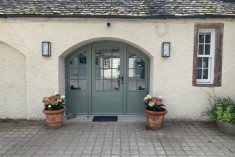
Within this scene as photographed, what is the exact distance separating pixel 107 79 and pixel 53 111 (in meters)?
2.05

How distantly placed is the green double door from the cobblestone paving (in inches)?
29.9

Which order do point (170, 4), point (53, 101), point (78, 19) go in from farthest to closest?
point (170, 4) → point (78, 19) → point (53, 101)

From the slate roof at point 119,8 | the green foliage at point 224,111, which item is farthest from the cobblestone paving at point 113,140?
the slate roof at point 119,8

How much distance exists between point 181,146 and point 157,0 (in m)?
4.71

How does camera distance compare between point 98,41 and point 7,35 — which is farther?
point 98,41

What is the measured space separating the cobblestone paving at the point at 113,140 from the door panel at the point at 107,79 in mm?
788

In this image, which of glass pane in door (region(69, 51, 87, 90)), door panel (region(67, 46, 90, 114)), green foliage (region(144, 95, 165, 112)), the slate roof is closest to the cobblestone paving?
green foliage (region(144, 95, 165, 112))

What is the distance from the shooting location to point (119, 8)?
214 inches

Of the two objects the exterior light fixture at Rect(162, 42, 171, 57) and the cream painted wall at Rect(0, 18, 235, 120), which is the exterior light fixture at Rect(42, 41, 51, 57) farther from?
the exterior light fixture at Rect(162, 42, 171, 57)

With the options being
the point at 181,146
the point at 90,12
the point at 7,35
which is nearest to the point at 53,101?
the point at 7,35

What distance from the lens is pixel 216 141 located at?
416 cm

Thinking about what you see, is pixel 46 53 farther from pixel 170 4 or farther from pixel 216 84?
pixel 216 84

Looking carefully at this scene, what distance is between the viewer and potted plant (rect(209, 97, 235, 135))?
4.44 m

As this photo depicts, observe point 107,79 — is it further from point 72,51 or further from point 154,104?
point 154,104
